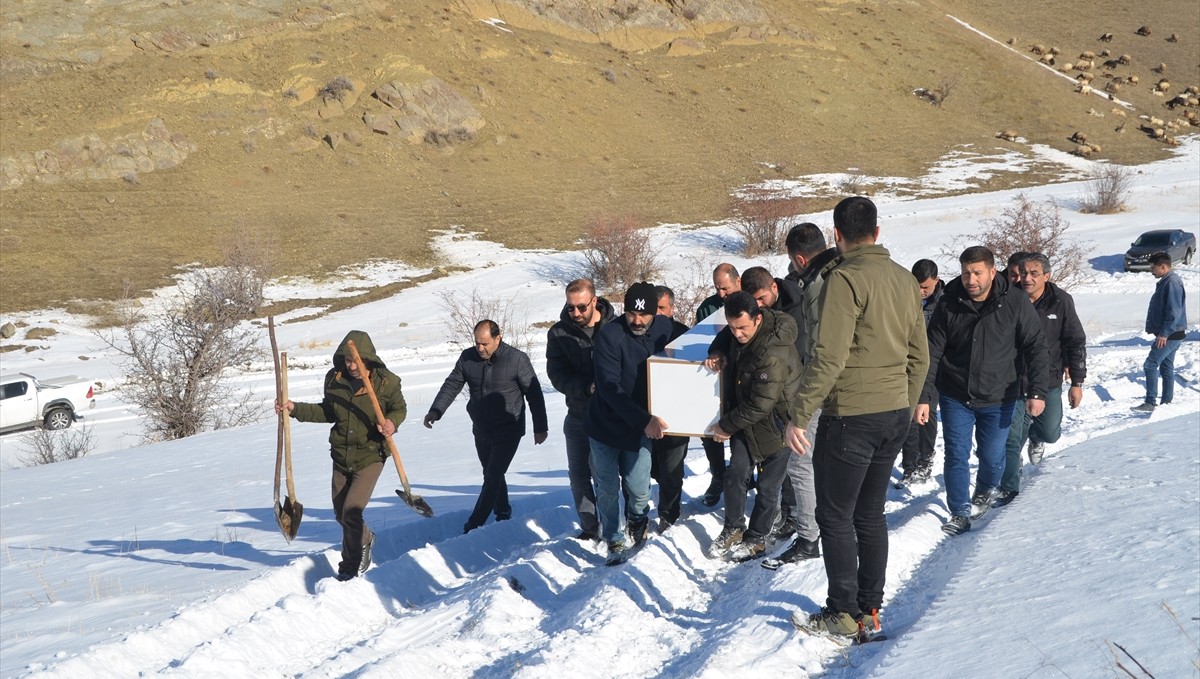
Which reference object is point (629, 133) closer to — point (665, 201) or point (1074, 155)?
point (665, 201)

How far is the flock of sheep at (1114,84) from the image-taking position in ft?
207

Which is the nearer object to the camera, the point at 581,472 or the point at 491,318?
the point at 581,472

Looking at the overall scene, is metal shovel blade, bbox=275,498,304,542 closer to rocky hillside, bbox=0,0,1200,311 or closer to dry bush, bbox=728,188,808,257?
rocky hillside, bbox=0,0,1200,311

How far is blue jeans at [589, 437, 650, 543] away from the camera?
6.88 metres

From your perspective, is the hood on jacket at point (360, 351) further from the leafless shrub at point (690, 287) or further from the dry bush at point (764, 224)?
the dry bush at point (764, 224)

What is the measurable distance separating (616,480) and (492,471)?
1.64 meters

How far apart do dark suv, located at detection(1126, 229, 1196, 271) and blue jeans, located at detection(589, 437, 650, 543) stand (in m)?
27.1

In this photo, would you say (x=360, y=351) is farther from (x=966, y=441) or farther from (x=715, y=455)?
(x=966, y=441)

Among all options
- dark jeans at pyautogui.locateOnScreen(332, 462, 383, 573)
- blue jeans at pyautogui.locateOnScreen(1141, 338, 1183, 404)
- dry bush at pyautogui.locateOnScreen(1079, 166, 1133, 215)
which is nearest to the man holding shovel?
dark jeans at pyautogui.locateOnScreen(332, 462, 383, 573)

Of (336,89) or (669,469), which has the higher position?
(336,89)

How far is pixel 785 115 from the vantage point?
220ft

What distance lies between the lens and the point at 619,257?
3597cm

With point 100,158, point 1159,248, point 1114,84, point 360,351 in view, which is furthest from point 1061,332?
point 1114,84

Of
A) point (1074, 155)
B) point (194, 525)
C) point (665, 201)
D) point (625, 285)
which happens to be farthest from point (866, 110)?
point (194, 525)
